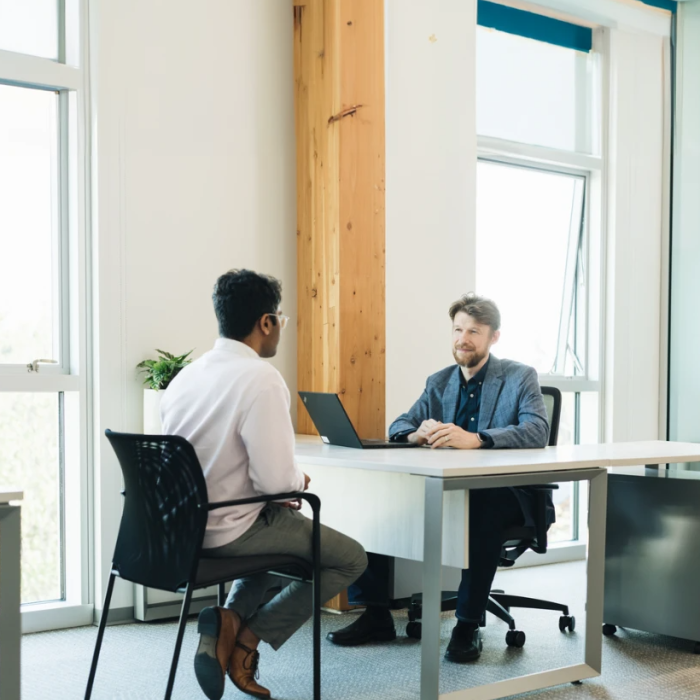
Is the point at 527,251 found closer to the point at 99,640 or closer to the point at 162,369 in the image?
the point at 162,369

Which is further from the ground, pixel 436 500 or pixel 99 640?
pixel 436 500

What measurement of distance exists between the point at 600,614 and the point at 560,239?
10.5 feet

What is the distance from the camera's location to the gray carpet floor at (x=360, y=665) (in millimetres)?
3086

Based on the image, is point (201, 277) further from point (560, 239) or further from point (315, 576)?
point (560, 239)

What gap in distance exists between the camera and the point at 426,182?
478cm

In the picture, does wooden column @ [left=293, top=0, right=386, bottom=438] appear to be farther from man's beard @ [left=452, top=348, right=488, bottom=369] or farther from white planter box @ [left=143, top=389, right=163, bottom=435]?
white planter box @ [left=143, top=389, right=163, bottom=435]

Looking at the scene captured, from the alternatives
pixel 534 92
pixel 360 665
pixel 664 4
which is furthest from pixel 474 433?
pixel 664 4

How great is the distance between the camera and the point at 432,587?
9.11 feet

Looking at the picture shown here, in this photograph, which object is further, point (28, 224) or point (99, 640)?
point (28, 224)

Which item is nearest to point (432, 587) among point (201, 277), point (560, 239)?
point (201, 277)

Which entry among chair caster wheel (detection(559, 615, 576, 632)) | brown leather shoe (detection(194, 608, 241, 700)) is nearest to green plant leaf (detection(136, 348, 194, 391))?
brown leather shoe (detection(194, 608, 241, 700))

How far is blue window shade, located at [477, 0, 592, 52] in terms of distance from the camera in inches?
214

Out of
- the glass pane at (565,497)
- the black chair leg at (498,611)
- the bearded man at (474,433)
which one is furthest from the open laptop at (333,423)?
the glass pane at (565,497)

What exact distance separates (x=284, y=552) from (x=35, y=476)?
5.49 ft
